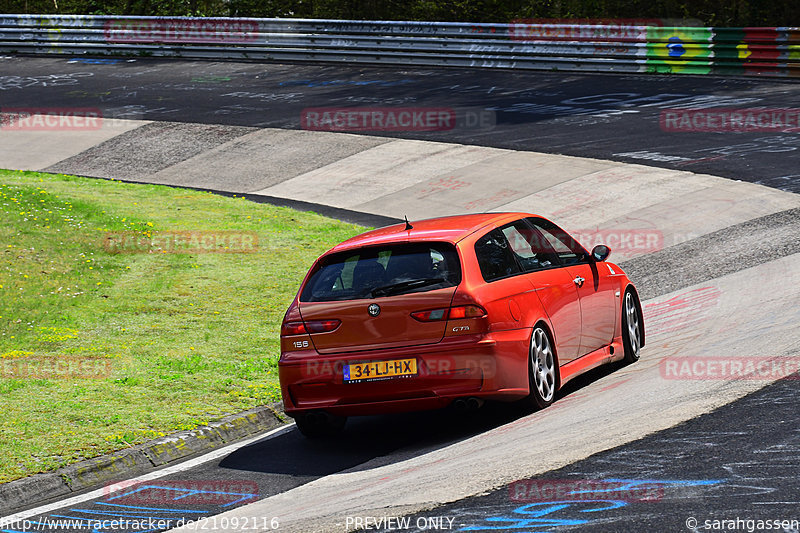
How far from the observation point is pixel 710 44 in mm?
26047

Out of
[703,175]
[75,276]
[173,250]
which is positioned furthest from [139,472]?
[703,175]

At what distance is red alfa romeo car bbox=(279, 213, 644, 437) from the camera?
762 cm

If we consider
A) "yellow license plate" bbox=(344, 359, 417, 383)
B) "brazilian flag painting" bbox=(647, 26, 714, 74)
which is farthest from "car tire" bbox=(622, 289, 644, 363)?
"brazilian flag painting" bbox=(647, 26, 714, 74)

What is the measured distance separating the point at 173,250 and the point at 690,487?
11062 mm

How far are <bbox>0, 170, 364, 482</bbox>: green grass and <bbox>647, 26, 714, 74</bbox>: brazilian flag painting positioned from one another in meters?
12.3

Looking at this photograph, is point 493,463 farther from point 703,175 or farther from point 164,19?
point 164,19

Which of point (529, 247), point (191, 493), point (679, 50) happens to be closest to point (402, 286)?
point (529, 247)

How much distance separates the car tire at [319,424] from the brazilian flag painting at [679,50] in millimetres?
20184

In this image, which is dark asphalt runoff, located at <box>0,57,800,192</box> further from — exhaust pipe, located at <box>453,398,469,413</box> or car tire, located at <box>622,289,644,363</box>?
exhaust pipe, located at <box>453,398,469,413</box>

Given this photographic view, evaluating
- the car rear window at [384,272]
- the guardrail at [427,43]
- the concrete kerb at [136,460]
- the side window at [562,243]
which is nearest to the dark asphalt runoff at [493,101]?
the guardrail at [427,43]

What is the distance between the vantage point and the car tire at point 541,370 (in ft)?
26.0

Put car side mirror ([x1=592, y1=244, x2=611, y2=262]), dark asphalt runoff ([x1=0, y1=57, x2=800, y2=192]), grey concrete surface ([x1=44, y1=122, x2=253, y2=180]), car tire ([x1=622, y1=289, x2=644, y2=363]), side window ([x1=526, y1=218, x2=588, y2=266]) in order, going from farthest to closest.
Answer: grey concrete surface ([x1=44, y1=122, x2=253, y2=180]), dark asphalt runoff ([x1=0, y1=57, x2=800, y2=192]), car tire ([x1=622, y1=289, x2=644, y2=363]), car side mirror ([x1=592, y1=244, x2=611, y2=262]), side window ([x1=526, y1=218, x2=588, y2=266])

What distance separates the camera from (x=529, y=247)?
8.80m

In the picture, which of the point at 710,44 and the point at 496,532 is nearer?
the point at 496,532
